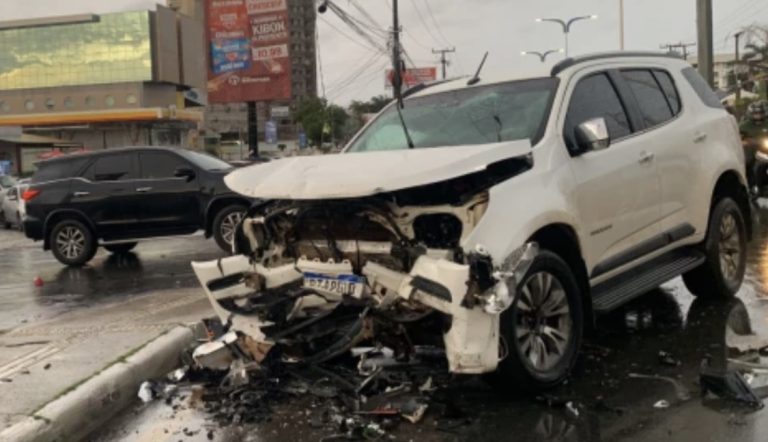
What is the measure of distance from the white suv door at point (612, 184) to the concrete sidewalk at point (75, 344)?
3.37 m

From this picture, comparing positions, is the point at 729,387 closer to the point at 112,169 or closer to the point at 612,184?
the point at 612,184

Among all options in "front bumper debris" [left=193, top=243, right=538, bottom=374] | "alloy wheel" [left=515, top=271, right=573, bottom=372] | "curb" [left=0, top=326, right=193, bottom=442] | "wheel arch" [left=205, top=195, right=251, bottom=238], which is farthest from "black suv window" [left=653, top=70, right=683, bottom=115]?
"wheel arch" [left=205, top=195, right=251, bottom=238]

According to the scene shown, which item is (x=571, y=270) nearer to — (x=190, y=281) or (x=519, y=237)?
(x=519, y=237)

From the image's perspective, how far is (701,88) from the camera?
23.5 feet

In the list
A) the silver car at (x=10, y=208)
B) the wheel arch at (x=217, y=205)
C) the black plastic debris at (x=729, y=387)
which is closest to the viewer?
the black plastic debris at (x=729, y=387)

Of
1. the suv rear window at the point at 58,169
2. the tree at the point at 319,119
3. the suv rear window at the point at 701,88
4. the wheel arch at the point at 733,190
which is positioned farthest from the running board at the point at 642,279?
the tree at the point at 319,119

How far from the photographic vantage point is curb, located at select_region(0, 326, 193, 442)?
449cm

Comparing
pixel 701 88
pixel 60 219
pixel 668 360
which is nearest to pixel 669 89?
pixel 701 88

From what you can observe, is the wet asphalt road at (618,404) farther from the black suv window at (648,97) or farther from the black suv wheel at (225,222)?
the black suv wheel at (225,222)

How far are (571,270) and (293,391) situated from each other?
6.29 feet

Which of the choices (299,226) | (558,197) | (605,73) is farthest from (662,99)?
(299,226)

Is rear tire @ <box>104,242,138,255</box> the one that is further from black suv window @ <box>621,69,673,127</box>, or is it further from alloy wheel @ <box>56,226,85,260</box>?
black suv window @ <box>621,69,673,127</box>

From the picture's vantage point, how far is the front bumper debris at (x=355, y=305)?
4.32 metres

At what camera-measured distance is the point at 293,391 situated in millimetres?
5188
